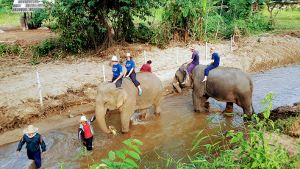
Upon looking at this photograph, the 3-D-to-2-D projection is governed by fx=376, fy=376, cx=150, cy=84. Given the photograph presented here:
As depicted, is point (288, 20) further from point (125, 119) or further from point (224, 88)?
point (125, 119)

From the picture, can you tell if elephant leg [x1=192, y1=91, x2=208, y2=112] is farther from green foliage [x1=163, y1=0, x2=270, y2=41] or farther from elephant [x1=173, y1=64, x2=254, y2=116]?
green foliage [x1=163, y1=0, x2=270, y2=41]

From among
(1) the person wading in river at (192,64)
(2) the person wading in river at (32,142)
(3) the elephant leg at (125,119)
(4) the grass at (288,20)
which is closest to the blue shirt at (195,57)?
(1) the person wading in river at (192,64)

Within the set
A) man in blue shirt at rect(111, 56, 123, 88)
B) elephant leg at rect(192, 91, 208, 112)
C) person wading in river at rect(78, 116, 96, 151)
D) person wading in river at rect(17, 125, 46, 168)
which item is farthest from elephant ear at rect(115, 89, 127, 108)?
elephant leg at rect(192, 91, 208, 112)

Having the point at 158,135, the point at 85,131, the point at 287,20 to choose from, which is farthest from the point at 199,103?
the point at 287,20

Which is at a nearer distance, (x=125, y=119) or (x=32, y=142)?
(x=32, y=142)

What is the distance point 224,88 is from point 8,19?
23.3 meters

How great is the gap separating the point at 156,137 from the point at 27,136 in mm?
3393

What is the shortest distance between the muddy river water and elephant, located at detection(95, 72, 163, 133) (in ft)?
1.55

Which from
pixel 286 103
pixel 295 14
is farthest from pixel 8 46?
pixel 295 14

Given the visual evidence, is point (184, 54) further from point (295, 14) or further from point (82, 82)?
point (295, 14)

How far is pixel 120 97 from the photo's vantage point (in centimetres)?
909

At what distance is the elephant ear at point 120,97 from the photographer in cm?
904

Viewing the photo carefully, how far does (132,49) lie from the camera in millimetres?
16703

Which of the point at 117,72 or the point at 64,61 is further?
the point at 64,61
